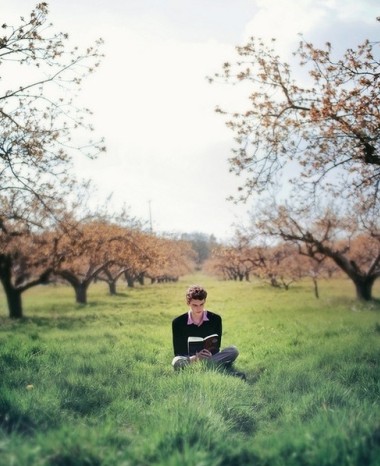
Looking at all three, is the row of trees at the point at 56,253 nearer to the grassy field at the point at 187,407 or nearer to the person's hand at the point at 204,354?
the grassy field at the point at 187,407

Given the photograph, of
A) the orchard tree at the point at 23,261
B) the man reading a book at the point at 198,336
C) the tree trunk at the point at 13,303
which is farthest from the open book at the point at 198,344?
the tree trunk at the point at 13,303

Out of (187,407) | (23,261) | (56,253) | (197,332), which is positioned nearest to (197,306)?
(197,332)

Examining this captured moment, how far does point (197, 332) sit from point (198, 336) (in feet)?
0.25

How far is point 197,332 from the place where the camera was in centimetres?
770

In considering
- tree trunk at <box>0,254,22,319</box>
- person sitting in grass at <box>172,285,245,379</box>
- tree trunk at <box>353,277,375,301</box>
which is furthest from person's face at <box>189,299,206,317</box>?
tree trunk at <box>353,277,375,301</box>

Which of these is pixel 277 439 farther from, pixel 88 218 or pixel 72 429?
pixel 88 218

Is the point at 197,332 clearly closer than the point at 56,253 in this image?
Yes

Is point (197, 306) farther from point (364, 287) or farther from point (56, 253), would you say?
point (364, 287)

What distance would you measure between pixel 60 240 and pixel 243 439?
19.2 meters

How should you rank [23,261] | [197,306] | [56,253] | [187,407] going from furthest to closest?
[23,261], [56,253], [197,306], [187,407]

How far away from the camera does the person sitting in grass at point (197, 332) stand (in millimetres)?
7520

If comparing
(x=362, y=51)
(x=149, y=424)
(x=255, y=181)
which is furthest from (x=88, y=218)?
(x=149, y=424)

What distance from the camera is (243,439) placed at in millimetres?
4891

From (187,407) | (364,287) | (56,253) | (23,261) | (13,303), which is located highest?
(56,253)
